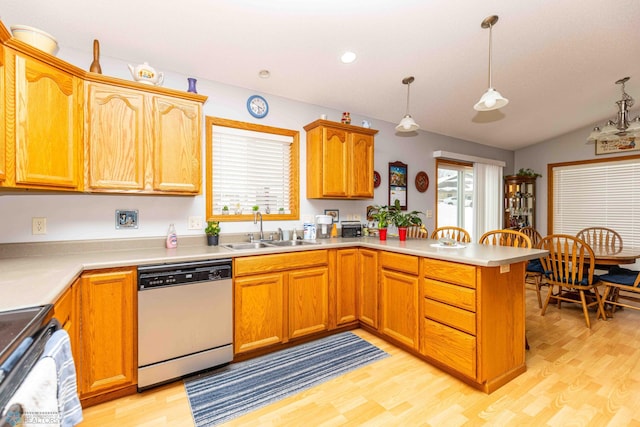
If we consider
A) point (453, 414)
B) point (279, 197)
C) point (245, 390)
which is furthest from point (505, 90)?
point (245, 390)

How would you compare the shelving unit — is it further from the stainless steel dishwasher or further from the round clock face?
the stainless steel dishwasher

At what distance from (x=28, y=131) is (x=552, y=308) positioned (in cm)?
504

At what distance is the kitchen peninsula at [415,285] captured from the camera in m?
1.91

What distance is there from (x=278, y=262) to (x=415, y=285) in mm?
1103

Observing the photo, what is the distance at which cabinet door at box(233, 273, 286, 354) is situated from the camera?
2.30 meters

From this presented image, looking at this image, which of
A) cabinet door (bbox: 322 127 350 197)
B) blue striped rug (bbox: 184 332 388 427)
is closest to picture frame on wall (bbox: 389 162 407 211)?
cabinet door (bbox: 322 127 350 197)

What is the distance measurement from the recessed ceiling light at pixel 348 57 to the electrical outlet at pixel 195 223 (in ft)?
6.21

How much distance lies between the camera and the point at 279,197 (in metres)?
3.26

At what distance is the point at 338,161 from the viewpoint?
3.20 meters

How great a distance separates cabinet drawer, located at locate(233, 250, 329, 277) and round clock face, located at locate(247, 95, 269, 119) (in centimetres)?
147

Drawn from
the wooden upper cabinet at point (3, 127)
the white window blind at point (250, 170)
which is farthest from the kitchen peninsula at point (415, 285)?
the white window blind at point (250, 170)

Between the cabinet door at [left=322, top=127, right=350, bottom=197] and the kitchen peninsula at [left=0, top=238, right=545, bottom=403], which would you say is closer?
the kitchen peninsula at [left=0, top=238, right=545, bottom=403]

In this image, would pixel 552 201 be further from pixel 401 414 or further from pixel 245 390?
pixel 245 390

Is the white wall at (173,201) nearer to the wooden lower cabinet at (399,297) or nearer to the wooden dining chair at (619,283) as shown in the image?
the wooden lower cabinet at (399,297)
